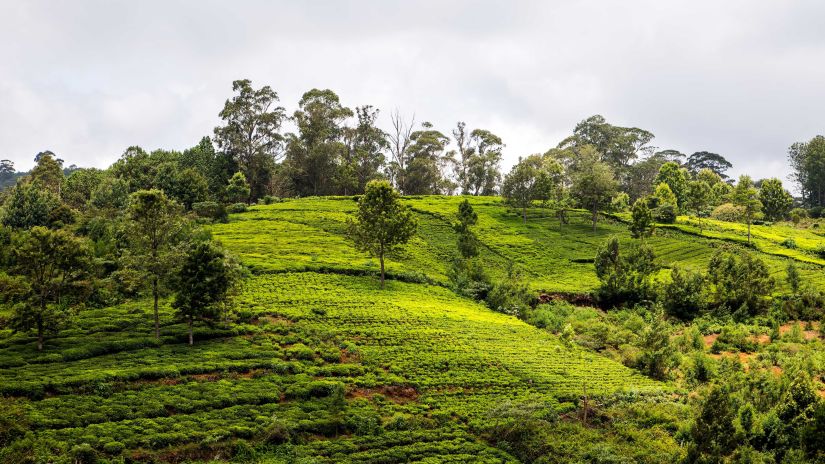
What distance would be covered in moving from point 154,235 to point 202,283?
16.4 feet

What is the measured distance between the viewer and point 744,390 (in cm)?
3934

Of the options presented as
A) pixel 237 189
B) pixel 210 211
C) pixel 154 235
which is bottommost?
pixel 154 235

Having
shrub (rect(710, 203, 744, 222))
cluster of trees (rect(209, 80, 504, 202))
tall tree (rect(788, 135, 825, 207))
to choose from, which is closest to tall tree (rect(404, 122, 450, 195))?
cluster of trees (rect(209, 80, 504, 202))

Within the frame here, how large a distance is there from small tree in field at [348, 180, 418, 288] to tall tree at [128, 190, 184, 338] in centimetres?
2285

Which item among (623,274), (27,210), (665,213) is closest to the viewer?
(623,274)

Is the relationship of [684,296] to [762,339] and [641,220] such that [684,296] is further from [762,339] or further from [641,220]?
[641,220]

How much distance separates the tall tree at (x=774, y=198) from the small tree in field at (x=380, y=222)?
257ft

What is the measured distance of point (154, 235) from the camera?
42312 millimetres

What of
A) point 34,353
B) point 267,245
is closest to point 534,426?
point 34,353

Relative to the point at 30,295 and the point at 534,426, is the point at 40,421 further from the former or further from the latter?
the point at 534,426

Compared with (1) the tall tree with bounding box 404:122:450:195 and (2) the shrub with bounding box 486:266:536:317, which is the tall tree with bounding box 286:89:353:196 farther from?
(2) the shrub with bounding box 486:266:536:317

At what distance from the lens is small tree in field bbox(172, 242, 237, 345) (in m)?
41.6

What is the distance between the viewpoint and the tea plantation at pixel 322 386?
98.9 ft

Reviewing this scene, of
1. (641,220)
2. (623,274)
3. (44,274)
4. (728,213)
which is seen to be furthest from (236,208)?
(728,213)
